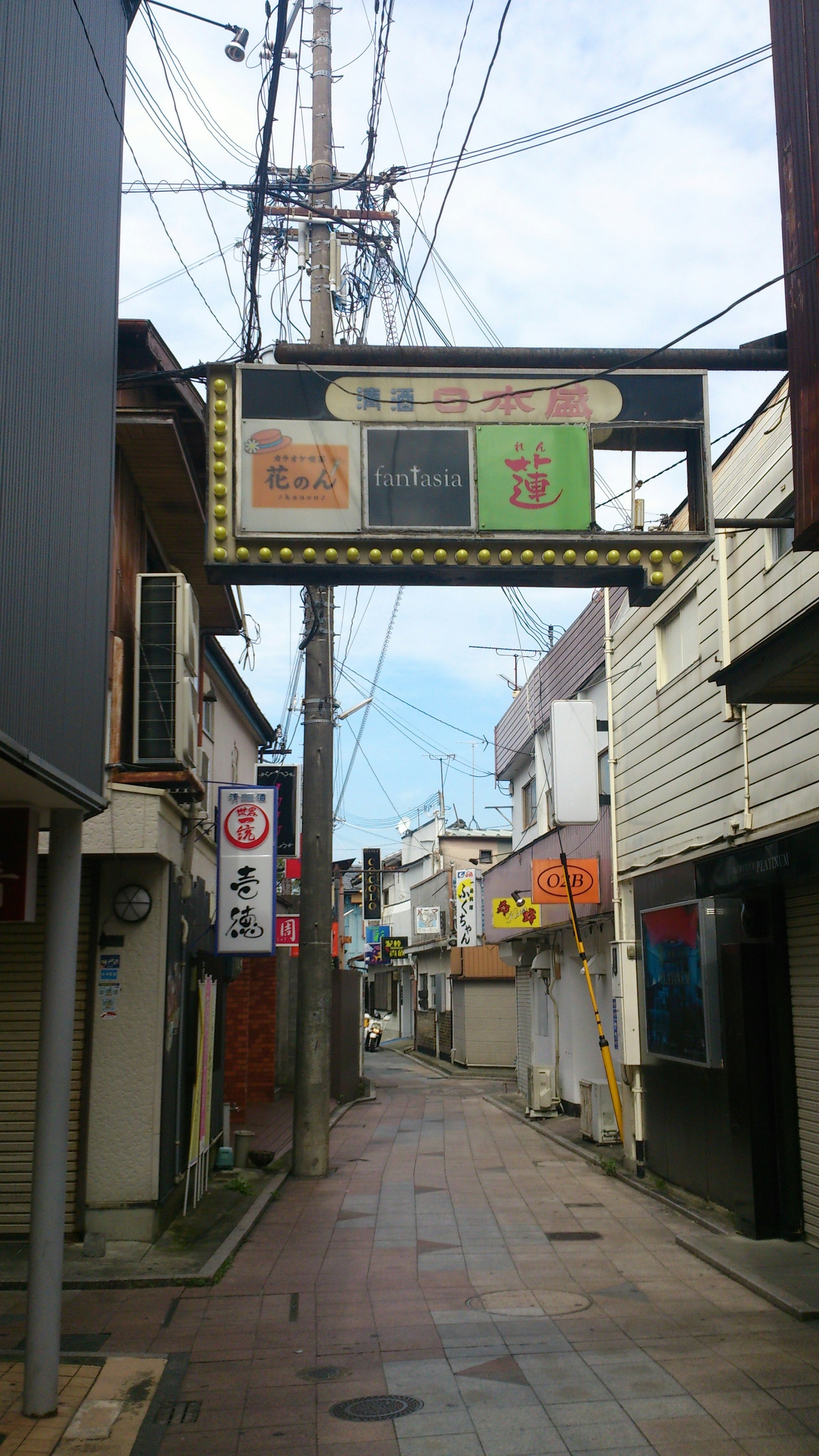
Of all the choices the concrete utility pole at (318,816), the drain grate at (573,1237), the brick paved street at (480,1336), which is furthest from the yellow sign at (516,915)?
the drain grate at (573,1237)

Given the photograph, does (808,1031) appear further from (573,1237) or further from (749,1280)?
(573,1237)

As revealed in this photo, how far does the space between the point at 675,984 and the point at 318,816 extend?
5.55 meters

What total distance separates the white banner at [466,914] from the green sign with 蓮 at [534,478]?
2990 centimetres

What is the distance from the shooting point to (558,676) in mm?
22516

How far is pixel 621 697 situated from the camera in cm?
1684

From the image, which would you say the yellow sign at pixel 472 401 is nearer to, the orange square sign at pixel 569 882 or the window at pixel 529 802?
the orange square sign at pixel 569 882

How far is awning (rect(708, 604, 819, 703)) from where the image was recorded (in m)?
7.16

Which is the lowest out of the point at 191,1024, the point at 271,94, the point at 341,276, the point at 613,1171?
the point at 613,1171

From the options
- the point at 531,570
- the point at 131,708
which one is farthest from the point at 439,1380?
the point at 131,708

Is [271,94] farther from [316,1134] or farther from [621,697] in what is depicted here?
[316,1134]

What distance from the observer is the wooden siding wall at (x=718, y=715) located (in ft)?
35.2

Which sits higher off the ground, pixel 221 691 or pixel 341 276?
pixel 341 276

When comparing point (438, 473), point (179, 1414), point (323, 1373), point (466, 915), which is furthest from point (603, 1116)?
point (466, 915)

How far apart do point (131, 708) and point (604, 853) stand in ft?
28.6
